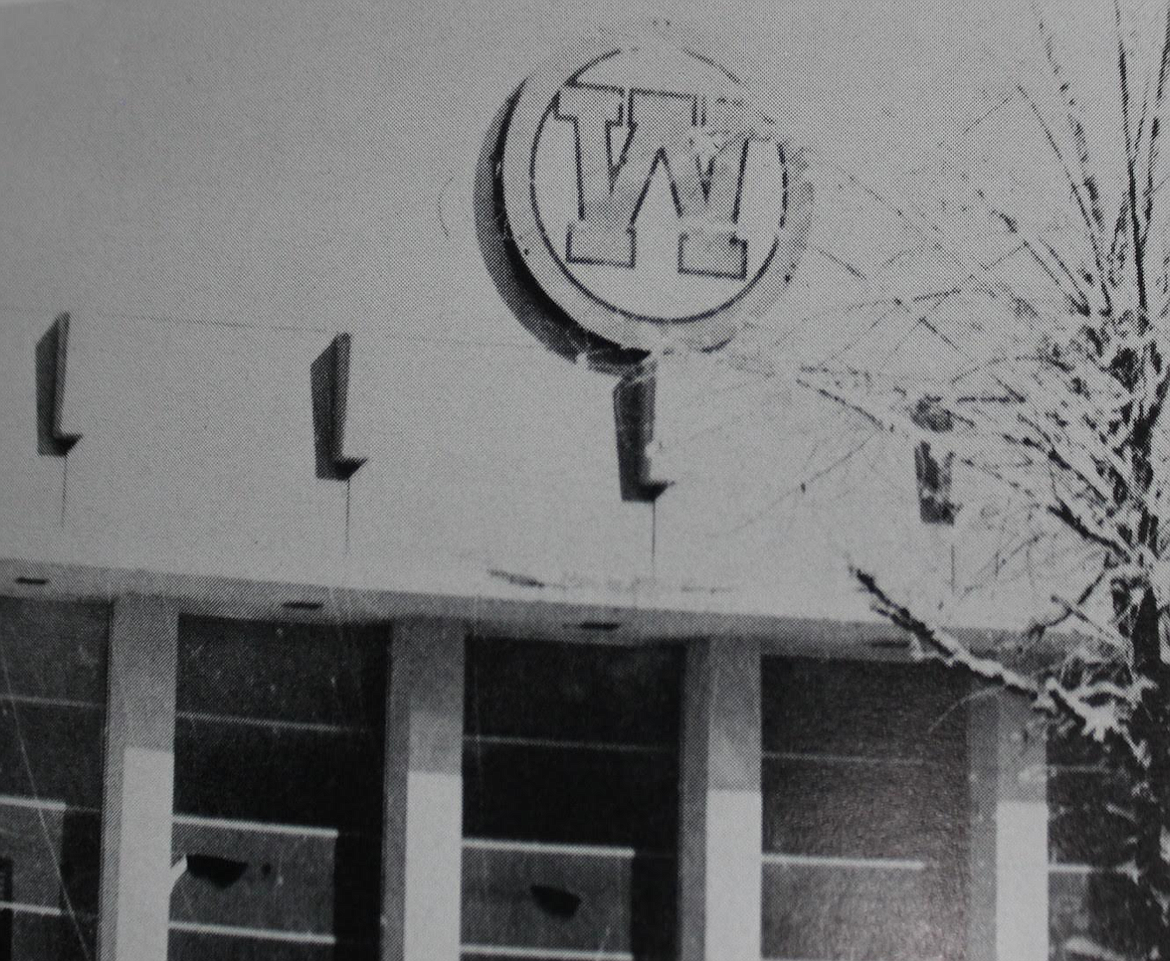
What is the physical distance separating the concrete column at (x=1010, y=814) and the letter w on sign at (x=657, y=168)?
1.58 metres

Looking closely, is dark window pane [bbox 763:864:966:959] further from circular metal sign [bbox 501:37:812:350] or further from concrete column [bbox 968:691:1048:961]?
circular metal sign [bbox 501:37:812:350]

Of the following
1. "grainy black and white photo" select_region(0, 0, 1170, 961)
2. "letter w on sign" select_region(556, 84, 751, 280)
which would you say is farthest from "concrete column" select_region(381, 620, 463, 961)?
"letter w on sign" select_region(556, 84, 751, 280)

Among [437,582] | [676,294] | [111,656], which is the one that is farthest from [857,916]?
[111,656]

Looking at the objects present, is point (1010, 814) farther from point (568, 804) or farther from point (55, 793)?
point (55, 793)

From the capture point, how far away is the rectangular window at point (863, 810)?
365 cm

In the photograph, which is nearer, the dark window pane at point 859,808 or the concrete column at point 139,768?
the dark window pane at point 859,808

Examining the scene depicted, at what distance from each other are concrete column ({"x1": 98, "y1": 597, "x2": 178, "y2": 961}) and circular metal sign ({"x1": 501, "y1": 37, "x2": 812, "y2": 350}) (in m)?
1.70

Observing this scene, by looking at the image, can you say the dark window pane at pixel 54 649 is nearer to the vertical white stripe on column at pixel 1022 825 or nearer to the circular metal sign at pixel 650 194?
the circular metal sign at pixel 650 194

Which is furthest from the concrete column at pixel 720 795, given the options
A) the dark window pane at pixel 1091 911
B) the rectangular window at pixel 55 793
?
the rectangular window at pixel 55 793

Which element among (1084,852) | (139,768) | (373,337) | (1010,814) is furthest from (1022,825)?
(139,768)

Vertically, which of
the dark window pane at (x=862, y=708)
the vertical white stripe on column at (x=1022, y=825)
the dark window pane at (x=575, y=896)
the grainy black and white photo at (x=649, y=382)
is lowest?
the dark window pane at (x=575, y=896)

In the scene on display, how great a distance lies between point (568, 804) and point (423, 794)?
455 millimetres

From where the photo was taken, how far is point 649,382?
355cm

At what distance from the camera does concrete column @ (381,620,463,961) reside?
403 cm
